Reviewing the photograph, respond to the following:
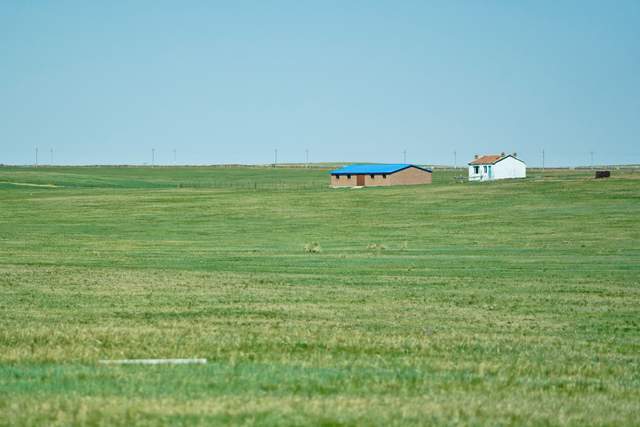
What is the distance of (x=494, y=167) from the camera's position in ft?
461

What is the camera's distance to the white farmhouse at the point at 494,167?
140625mm

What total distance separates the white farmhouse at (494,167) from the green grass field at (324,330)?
260 ft

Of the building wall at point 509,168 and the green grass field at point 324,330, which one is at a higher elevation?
the building wall at point 509,168

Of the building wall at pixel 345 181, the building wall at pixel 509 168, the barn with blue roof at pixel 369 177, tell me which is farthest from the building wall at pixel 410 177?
the building wall at pixel 509 168

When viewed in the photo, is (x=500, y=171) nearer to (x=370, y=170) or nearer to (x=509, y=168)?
(x=509, y=168)

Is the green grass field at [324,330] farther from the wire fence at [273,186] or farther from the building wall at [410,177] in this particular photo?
the building wall at [410,177]

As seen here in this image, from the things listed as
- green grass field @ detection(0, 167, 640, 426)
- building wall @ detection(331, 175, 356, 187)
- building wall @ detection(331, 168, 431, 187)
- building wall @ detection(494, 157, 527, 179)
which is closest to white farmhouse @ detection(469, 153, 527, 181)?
building wall @ detection(494, 157, 527, 179)

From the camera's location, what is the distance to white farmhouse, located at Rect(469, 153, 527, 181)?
141m

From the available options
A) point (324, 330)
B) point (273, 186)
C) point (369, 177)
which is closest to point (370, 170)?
point (369, 177)

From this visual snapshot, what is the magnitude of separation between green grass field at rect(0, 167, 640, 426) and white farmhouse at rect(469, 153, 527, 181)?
79264 mm

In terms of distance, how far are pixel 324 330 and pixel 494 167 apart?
124m

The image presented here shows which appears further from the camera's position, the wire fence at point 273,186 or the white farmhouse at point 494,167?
the white farmhouse at point 494,167

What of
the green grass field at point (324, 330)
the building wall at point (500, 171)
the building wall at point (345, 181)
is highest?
the building wall at point (500, 171)

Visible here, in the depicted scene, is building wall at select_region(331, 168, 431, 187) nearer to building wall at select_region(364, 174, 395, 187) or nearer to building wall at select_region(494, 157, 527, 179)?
building wall at select_region(364, 174, 395, 187)
